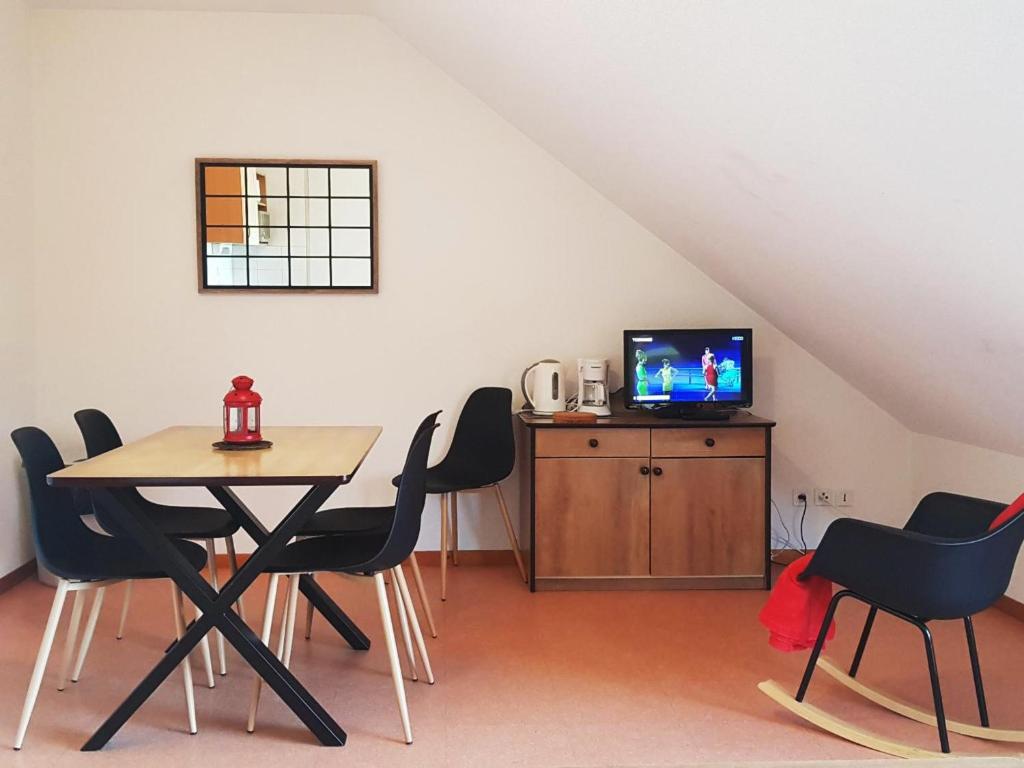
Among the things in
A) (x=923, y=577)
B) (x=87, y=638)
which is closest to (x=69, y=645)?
(x=87, y=638)

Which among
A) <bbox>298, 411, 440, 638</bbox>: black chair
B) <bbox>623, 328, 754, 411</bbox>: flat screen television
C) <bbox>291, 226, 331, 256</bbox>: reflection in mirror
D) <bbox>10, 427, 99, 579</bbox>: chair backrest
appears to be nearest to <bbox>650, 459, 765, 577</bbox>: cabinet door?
<bbox>623, 328, 754, 411</bbox>: flat screen television

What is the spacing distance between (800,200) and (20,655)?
3.24 meters

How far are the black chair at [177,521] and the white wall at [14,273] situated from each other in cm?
74

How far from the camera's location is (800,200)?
3125mm

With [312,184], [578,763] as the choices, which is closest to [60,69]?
[312,184]

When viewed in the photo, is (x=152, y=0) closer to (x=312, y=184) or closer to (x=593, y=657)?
(x=312, y=184)

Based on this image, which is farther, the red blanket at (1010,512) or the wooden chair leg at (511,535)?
the wooden chair leg at (511,535)

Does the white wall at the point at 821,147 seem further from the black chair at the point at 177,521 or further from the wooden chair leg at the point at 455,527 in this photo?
the black chair at the point at 177,521

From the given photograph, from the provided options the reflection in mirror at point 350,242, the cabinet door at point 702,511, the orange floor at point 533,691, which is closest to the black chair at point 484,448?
the orange floor at point 533,691

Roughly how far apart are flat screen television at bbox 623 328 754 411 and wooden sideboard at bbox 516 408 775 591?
0.23 metres

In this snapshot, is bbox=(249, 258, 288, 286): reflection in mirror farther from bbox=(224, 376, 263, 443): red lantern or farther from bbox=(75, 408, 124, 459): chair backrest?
bbox=(224, 376, 263, 443): red lantern

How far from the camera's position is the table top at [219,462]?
2809 mm

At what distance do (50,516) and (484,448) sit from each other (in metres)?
2.28

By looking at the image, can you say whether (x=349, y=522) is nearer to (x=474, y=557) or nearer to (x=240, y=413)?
(x=240, y=413)
